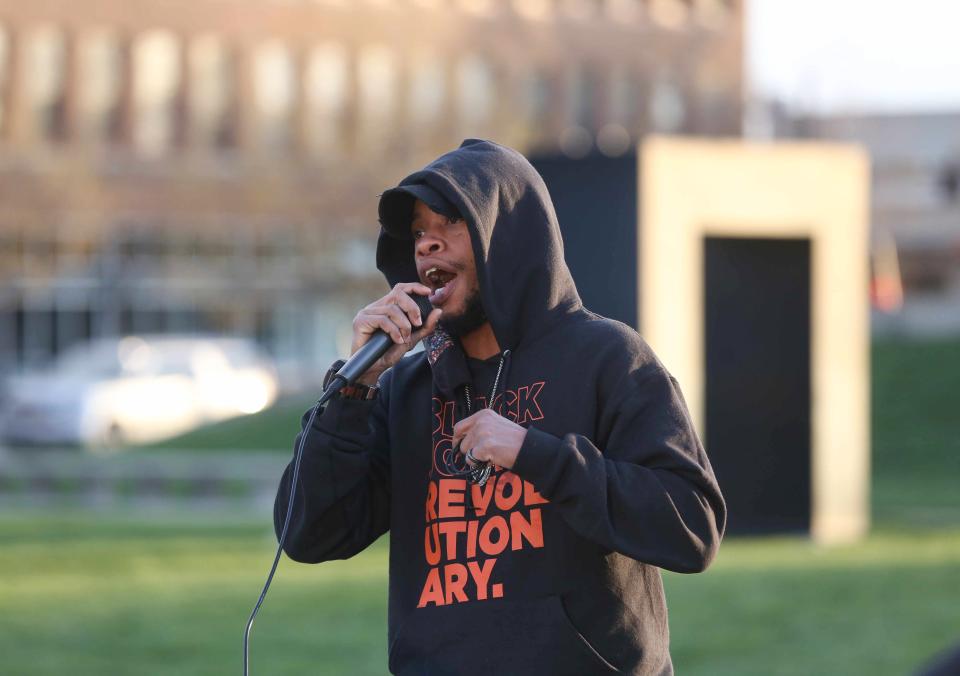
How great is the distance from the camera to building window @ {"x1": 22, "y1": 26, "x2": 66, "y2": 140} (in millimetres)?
49719

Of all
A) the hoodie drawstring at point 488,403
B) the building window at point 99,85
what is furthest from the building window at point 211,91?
the hoodie drawstring at point 488,403

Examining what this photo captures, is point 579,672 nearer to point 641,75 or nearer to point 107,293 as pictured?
point 107,293

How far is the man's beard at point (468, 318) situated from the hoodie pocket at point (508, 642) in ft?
1.99

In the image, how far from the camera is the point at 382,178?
163 feet

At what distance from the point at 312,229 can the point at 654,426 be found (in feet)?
153

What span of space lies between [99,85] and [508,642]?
4977 cm

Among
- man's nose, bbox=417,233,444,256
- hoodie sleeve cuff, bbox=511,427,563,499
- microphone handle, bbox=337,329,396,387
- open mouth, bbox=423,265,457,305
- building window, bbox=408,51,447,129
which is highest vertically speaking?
building window, bbox=408,51,447,129

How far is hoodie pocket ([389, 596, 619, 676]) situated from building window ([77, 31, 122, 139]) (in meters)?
48.4

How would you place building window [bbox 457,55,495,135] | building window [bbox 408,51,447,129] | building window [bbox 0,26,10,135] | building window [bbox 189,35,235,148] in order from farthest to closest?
building window [bbox 457,55,495,135] → building window [bbox 408,51,447,129] → building window [bbox 189,35,235,148] → building window [bbox 0,26,10,135]

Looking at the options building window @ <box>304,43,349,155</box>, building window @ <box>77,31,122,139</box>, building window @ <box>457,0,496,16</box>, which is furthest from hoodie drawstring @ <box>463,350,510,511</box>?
building window @ <box>457,0,496,16</box>

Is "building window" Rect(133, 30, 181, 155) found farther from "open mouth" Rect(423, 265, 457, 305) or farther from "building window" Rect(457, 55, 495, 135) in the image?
"open mouth" Rect(423, 265, 457, 305)

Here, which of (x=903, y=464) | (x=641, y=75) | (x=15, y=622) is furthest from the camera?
(x=641, y=75)

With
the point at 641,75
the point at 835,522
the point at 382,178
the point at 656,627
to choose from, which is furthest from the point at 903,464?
the point at 641,75

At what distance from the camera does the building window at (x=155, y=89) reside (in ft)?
168
